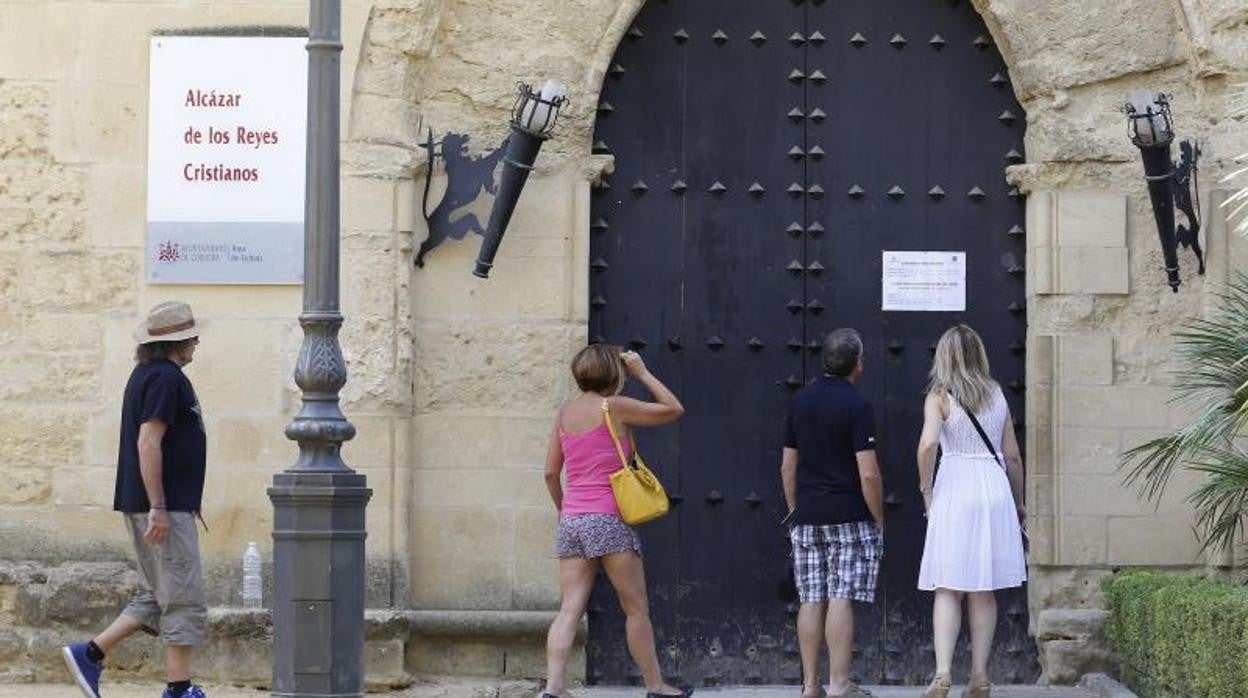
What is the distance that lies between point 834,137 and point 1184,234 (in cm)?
173

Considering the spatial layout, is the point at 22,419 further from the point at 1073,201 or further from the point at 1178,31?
the point at 1178,31

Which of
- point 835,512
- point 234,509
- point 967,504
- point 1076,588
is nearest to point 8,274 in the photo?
point 234,509

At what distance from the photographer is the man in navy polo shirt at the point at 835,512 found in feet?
31.5

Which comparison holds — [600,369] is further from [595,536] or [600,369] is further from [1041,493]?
[1041,493]

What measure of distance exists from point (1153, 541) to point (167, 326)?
4.72 meters

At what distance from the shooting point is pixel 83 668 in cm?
914

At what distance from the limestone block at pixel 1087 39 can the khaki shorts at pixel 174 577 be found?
14.9 feet

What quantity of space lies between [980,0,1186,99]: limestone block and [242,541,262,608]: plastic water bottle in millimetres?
4294

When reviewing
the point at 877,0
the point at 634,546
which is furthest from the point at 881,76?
the point at 634,546

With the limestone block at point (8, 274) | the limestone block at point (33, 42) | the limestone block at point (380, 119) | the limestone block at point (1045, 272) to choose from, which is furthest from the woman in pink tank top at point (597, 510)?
the limestone block at point (33, 42)

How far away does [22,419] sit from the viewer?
10.3m

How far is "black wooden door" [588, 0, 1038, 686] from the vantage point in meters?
10.7

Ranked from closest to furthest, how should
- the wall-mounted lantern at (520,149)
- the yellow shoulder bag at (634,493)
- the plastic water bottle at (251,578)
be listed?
the yellow shoulder bag at (634,493)
the wall-mounted lantern at (520,149)
the plastic water bottle at (251,578)

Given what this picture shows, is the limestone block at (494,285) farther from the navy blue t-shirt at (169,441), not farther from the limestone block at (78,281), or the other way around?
the navy blue t-shirt at (169,441)
